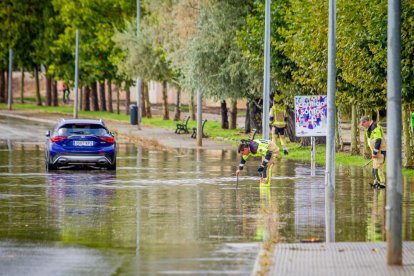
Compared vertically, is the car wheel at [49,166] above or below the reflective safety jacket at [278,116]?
below

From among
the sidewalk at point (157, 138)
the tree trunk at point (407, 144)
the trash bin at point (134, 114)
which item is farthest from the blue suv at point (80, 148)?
the trash bin at point (134, 114)

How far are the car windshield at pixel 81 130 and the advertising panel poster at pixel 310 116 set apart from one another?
5.34 meters

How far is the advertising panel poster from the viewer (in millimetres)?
33219

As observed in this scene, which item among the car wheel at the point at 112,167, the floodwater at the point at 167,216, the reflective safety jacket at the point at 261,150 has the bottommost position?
the floodwater at the point at 167,216

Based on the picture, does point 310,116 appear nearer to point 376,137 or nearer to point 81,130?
point 376,137

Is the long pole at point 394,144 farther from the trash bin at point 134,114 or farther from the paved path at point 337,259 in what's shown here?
the trash bin at point 134,114

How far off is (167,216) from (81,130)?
1346 centimetres

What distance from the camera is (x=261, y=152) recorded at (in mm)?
27609

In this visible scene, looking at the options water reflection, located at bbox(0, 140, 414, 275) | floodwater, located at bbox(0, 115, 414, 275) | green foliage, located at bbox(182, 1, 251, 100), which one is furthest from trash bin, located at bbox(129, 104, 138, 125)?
water reflection, located at bbox(0, 140, 414, 275)

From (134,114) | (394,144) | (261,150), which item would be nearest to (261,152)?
(261,150)

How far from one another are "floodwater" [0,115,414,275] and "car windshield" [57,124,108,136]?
108 cm

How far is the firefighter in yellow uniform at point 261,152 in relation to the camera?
27.1m

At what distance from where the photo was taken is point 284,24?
143ft

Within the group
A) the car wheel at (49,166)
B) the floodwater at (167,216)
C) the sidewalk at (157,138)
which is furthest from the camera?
the sidewalk at (157,138)
